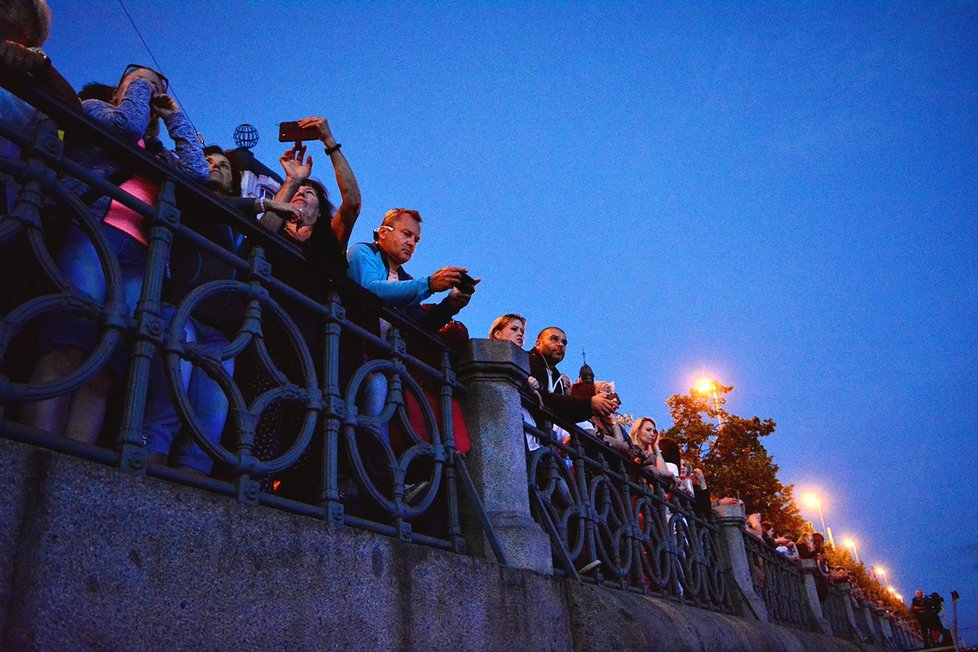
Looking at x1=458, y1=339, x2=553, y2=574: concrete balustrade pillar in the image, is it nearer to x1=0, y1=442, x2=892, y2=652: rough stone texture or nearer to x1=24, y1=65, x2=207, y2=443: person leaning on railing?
x1=0, y1=442, x2=892, y2=652: rough stone texture

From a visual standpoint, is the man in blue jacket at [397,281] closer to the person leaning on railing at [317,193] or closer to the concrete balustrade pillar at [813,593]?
the person leaning on railing at [317,193]

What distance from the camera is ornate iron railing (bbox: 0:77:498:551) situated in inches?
90.4

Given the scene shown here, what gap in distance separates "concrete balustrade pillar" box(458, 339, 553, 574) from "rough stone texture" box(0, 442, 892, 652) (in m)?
0.38

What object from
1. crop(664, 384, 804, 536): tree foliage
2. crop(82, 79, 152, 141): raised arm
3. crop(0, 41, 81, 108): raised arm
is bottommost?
crop(0, 41, 81, 108): raised arm

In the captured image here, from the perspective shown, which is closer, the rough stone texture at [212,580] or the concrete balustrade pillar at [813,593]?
the rough stone texture at [212,580]

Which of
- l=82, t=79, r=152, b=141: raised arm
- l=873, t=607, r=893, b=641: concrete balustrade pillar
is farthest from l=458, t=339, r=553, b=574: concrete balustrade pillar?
l=873, t=607, r=893, b=641: concrete balustrade pillar

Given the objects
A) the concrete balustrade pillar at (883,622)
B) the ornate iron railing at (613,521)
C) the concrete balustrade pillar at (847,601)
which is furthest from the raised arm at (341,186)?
the concrete balustrade pillar at (883,622)

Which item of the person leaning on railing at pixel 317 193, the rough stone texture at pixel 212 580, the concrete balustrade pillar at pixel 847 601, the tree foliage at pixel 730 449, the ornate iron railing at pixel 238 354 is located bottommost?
the rough stone texture at pixel 212 580

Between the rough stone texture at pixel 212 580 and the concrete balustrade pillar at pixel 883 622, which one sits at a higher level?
the concrete balustrade pillar at pixel 883 622

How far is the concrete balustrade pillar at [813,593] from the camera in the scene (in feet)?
44.1

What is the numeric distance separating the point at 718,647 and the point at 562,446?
2.10m

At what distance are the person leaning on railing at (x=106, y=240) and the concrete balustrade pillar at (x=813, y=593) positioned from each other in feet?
43.9

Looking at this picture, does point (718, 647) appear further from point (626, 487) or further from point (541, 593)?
point (541, 593)

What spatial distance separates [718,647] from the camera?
5.83 m
